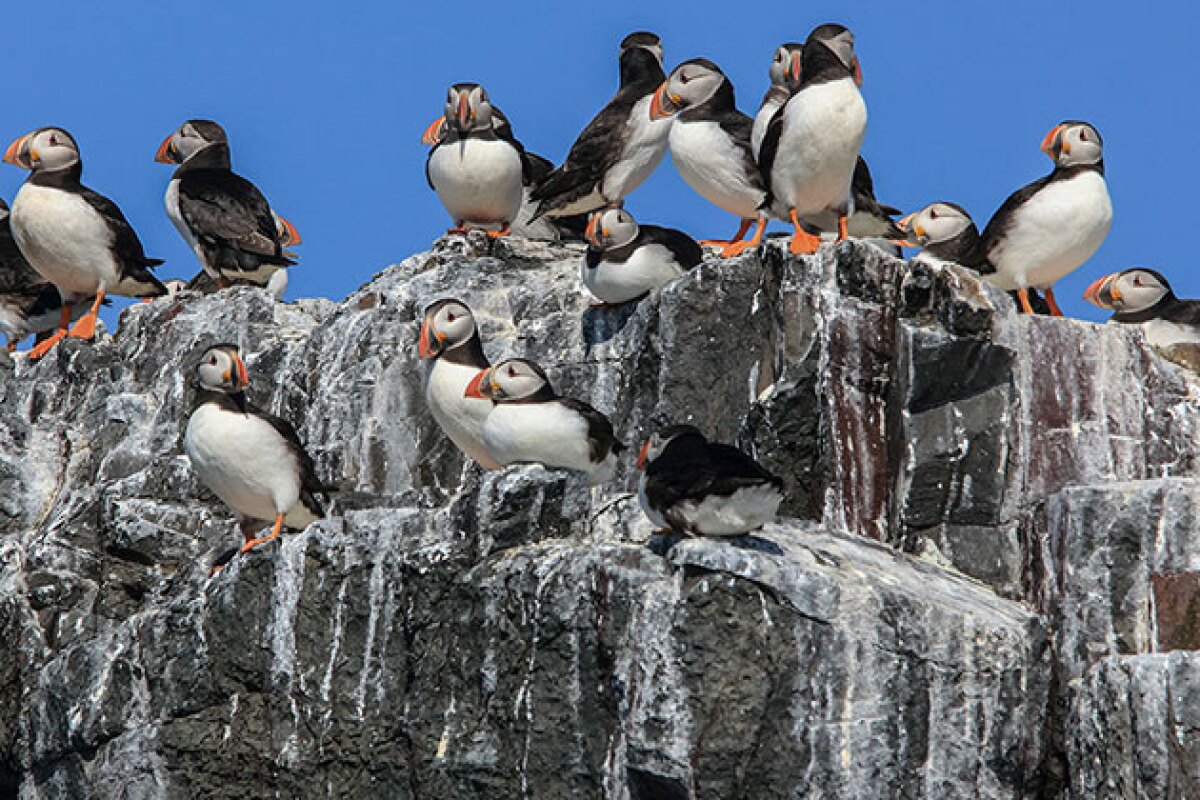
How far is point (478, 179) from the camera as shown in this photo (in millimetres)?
16844

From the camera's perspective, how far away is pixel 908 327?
13414 mm

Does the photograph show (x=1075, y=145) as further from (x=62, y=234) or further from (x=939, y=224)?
(x=62, y=234)

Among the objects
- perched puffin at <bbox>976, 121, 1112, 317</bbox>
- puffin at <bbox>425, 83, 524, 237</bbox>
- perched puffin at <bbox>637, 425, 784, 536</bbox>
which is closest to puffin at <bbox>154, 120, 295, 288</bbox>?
puffin at <bbox>425, 83, 524, 237</bbox>

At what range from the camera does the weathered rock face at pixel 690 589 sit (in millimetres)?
11648

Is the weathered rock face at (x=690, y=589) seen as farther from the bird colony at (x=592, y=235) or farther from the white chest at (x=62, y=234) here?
the white chest at (x=62, y=234)

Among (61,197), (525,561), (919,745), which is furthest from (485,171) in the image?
(919,745)

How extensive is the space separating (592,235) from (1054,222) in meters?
2.43

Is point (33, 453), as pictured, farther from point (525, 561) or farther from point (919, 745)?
point (919, 745)

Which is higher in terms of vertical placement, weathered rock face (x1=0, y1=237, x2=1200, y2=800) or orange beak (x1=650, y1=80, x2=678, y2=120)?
orange beak (x1=650, y1=80, x2=678, y2=120)

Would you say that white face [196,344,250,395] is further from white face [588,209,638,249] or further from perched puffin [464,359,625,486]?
white face [588,209,638,249]

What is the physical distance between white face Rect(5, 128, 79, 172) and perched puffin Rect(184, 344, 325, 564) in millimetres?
3608

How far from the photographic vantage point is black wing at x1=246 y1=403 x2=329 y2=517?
13.8 m

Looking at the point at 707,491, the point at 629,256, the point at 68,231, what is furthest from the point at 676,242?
the point at 68,231

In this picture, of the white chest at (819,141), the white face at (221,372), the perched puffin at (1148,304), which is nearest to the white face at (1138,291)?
the perched puffin at (1148,304)
